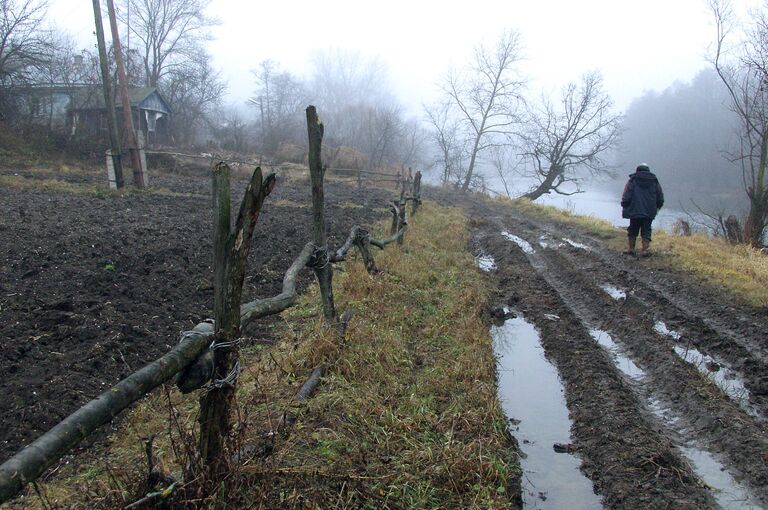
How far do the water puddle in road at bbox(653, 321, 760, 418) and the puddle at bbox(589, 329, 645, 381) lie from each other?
0.54 metres

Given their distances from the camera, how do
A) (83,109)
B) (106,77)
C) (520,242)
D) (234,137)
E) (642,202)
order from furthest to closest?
(234,137)
(83,109)
(106,77)
(520,242)
(642,202)

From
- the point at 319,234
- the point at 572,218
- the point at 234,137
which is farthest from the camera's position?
the point at 234,137

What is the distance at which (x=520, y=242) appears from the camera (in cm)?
1303

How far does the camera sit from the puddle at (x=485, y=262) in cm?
1026

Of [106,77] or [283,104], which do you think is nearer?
[106,77]

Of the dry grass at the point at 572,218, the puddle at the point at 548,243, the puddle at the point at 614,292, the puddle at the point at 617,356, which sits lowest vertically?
the puddle at the point at 617,356

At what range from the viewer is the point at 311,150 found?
5262mm

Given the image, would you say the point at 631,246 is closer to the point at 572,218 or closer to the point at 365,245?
the point at 572,218

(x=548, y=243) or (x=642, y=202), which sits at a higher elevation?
(x=642, y=202)

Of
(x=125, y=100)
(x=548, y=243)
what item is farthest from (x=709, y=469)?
(x=125, y=100)

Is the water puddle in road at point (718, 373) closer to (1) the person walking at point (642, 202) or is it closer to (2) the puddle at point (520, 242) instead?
(1) the person walking at point (642, 202)

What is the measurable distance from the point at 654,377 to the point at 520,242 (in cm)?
816

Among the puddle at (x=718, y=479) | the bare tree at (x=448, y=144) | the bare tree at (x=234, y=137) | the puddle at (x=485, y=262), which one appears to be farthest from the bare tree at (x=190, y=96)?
the puddle at (x=718, y=479)

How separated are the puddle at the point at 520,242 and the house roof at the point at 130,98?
71.7ft
